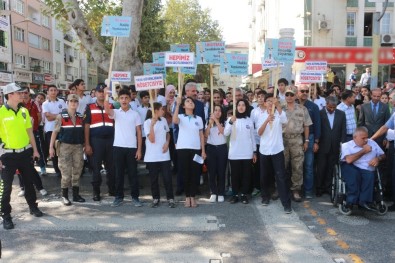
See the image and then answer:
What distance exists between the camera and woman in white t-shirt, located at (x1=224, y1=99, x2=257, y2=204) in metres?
6.87

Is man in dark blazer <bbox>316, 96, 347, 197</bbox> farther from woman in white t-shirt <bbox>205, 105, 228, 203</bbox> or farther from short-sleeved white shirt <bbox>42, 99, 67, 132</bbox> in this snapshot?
short-sleeved white shirt <bbox>42, 99, 67, 132</bbox>

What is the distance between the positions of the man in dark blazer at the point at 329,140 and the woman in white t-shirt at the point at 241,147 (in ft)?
4.39

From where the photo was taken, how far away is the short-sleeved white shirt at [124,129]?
678 centimetres

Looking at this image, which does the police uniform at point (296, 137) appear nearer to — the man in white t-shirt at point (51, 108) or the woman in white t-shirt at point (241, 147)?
the woman in white t-shirt at point (241, 147)

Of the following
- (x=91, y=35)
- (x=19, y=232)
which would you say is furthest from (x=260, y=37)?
(x=19, y=232)

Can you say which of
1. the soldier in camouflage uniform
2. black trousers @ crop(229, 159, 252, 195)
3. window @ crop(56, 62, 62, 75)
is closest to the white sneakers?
black trousers @ crop(229, 159, 252, 195)

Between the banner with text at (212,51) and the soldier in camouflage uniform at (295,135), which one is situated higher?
the banner with text at (212,51)

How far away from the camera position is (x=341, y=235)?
17.6 feet

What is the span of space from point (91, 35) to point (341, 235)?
8.62m

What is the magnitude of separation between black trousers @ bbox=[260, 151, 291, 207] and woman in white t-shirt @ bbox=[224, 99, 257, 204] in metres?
0.27

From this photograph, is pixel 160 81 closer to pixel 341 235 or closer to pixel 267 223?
pixel 267 223

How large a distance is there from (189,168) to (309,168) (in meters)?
2.20

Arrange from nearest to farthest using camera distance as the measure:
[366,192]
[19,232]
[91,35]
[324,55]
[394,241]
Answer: [394,241], [19,232], [366,192], [91,35], [324,55]

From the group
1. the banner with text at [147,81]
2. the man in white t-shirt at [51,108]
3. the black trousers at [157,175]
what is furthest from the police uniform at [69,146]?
the man in white t-shirt at [51,108]
